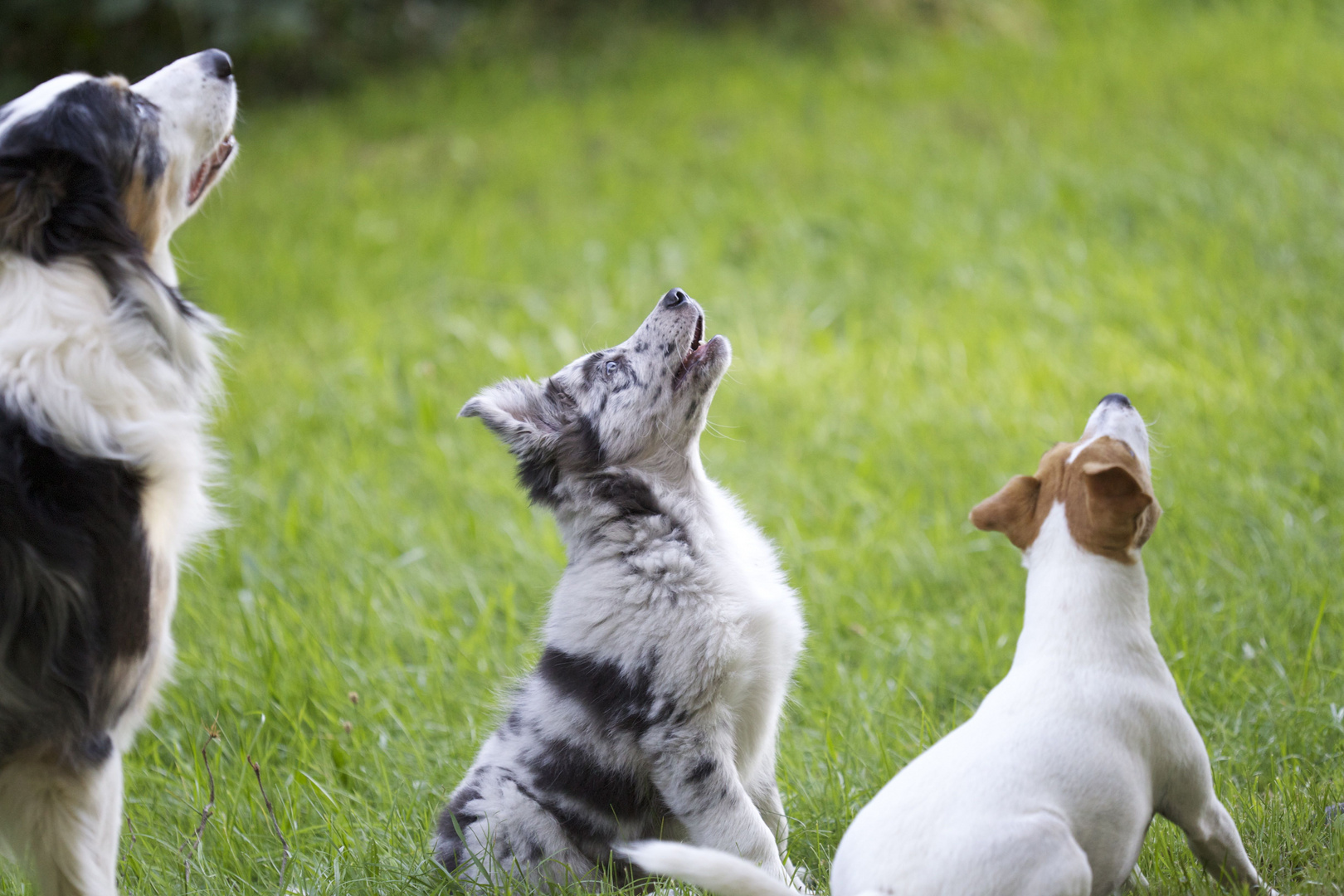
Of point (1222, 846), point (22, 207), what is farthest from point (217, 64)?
point (1222, 846)

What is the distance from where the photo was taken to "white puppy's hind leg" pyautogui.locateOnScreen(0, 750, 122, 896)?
2496 millimetres

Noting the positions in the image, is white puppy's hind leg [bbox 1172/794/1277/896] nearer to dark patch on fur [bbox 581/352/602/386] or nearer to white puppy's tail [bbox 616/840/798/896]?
white puppy's tail [bbox 616/840/798/896]

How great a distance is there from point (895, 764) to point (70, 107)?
278 centimetres

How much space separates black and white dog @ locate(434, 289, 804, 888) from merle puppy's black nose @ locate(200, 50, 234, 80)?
3.89 feet

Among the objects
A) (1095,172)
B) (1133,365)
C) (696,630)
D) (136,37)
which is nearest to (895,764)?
(696,630)

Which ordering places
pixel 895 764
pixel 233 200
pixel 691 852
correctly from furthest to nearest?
pixel 233 200
pixel 895 764
pixel 691 852

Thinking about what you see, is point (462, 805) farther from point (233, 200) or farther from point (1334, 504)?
point (233, 200)

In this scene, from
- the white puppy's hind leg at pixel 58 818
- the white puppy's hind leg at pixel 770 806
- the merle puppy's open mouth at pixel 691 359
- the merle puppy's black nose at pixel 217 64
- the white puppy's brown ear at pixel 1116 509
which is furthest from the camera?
the merle puppy's black nose at pixel 217 64

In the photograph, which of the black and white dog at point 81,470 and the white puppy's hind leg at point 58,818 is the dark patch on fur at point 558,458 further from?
the white puppy's hind leg at point 58,818

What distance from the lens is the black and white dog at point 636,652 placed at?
272 cm

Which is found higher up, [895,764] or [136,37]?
[895,764]

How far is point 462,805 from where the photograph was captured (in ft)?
9.36

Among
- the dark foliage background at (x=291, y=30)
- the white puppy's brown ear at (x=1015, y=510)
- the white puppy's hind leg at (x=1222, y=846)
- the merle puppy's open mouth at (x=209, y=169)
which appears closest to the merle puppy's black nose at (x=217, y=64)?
the merle puppy's open mouth at (x=209, y=169)

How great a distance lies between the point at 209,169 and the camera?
3234mm
